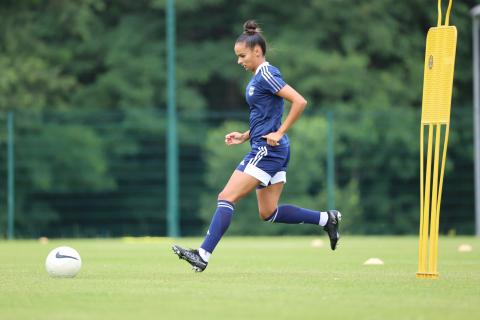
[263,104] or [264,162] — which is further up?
[263,104]

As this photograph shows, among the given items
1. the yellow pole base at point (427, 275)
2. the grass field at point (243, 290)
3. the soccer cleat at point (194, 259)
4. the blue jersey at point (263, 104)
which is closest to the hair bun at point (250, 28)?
the blue jersey at point (263, 104)

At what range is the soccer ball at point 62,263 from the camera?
9.41 m

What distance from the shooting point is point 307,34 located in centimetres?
3400

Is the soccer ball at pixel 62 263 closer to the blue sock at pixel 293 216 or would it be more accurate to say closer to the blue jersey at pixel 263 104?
the blue jersey at pixel 263 104

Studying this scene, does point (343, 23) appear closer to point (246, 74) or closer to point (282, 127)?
point (246, 74)

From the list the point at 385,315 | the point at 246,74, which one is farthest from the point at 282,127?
the point at 246,74

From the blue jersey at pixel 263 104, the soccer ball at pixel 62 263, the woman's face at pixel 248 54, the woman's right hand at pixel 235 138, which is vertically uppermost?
the woman's face at pixel 248 54

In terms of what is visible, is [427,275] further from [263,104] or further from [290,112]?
[263,104]

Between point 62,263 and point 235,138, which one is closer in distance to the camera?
point 62,263

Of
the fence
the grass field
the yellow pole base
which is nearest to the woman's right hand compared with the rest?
the grass field

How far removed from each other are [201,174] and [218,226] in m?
17.9

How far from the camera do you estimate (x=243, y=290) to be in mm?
8273

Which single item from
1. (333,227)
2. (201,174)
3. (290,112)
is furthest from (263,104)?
(201,174)

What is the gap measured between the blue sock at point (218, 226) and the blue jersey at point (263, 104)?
0.65 meters
